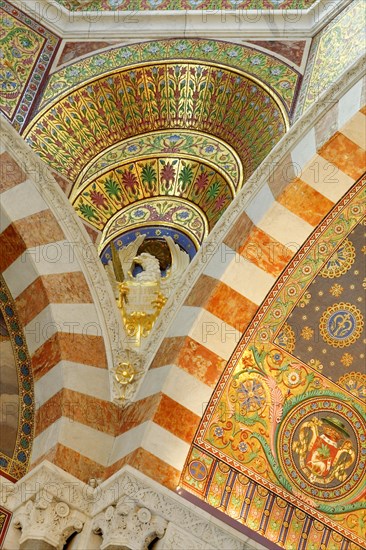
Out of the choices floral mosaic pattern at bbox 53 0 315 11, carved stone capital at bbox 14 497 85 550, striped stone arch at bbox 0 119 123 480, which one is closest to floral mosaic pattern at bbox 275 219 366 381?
striped stone arch at bbox 0 119 123 480

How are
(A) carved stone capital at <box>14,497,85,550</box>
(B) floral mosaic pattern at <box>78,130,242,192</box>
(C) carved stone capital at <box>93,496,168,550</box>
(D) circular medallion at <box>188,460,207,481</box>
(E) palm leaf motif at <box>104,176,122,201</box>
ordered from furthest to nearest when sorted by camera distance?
1. (E) palm leaf motif at <box>104,176,122,201</box>
2. (B) floral mosaic pattern at <box>78,130,242,192</box>
3. (D) circular medallion at <box>188,460,207,481</box>
4. (A) carved stone capital at <box>14,497,85,550</box>
5. (C) carved stone capital at <box>93,496,168,550</box>

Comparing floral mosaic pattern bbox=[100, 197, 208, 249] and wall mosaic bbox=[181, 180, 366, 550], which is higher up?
floral mosaic pattern bbox=[100, 197, 208, 249]

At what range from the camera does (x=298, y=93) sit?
8.75 meters

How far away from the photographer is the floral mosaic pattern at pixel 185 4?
9.54m

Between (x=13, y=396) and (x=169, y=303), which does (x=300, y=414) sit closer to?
(x=169, y=303)

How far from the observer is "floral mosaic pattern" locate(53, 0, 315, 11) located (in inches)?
376

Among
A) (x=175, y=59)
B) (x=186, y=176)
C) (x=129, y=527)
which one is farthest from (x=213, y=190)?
(x=129, y=527)

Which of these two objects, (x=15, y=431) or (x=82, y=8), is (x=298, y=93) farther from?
(x=15, y=431)

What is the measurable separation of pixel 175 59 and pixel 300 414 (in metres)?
3.14

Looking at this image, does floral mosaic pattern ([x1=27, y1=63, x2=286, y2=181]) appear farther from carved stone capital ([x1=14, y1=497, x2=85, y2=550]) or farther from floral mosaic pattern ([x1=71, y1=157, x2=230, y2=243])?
carved stone capital ([x1=14, y1=497, x2=85, y2=550])

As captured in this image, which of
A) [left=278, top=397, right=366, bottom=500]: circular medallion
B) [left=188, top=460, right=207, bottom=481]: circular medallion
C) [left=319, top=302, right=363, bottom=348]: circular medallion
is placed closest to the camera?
[left=188, top=460, right=207, bottom=481]: circular medallion

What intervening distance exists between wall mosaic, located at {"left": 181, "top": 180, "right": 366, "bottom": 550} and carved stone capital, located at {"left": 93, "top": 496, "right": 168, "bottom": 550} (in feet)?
1.99

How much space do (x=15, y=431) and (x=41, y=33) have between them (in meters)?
3.47

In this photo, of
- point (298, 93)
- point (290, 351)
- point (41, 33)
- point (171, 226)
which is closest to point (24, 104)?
point (41, 33)
